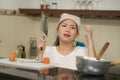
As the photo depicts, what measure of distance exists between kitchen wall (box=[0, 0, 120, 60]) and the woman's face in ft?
3.33

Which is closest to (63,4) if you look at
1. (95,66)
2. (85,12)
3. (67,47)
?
(85,12)

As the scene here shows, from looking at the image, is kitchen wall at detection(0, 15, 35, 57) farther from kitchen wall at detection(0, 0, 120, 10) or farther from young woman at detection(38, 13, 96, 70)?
young woman at detection(38, 13, 96, 70)

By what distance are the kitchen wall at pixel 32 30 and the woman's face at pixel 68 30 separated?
3.33 ft

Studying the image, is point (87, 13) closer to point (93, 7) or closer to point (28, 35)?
point (93, 7)

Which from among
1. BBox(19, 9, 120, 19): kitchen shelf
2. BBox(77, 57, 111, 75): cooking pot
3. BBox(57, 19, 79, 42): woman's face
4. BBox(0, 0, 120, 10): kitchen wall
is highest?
BBox(0, 0, 120, 10): kitchen wall

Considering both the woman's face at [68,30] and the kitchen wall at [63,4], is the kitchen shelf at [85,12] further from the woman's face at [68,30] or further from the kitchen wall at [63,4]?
the woman's face at [68,30]

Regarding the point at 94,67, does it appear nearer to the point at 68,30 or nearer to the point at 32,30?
the point at 68,30

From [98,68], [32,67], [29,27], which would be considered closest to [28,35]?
[29,27]

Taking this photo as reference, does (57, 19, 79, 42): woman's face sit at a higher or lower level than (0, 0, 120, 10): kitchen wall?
lower

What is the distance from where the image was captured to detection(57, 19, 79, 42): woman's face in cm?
155

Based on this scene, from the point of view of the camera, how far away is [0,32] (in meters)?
2.60

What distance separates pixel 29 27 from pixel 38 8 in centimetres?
27

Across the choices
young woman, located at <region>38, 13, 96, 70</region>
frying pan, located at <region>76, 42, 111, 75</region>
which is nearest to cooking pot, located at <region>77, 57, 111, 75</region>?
frying pan, located at <region>76, 42, 111, 75</region>

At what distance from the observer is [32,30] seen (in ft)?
10.00
